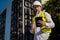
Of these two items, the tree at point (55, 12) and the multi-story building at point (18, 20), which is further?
the multi-story building at point (18, 20)

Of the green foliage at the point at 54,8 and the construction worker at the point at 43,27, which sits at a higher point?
the green foliage at the point at 54,8

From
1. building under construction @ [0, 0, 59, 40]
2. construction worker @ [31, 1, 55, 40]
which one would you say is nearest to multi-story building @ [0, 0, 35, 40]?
building under construction @ [0, 0, 59, 40]

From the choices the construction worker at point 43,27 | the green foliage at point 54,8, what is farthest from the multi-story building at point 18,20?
the construction worker at point 43,27

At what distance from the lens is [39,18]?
123 inches

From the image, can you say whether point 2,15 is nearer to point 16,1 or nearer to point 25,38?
point 16,1

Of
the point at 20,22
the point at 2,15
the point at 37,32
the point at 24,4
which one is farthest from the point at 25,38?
the point at 2,15

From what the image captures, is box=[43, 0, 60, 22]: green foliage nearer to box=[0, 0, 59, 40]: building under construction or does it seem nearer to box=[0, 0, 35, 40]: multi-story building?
box=[0, 0, 59, 40]: building under construction

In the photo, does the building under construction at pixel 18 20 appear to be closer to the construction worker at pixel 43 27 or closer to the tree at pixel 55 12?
the tree at pixel 55 12

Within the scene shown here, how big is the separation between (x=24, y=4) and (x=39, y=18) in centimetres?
126

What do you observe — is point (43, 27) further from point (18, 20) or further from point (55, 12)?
point (18, 20)

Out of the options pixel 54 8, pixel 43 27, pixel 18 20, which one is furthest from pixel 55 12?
pixel 18 20

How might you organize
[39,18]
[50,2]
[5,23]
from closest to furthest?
[39,18], [50,2], [5,23]

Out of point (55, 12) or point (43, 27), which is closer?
point (43, 27)

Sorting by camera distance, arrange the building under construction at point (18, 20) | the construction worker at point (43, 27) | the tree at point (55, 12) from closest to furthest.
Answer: the construction worker at point (43, 27), the tree at point (55, 12), the building under construction at point (18, 20)
